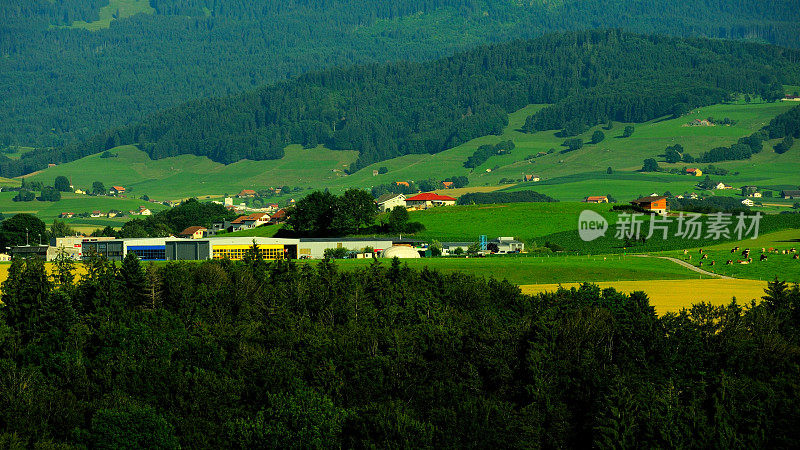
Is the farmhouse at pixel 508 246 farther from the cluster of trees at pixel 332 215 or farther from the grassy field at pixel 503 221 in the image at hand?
the cluster of trees at pixel 332 215

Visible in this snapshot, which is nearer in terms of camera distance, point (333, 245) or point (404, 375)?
point (404, 375)

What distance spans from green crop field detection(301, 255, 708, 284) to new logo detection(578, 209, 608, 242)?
28040mm

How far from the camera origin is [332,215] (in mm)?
175625

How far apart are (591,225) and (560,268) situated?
2104 inches

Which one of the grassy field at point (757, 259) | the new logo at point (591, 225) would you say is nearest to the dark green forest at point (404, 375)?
the grassy field at point (757, 259)

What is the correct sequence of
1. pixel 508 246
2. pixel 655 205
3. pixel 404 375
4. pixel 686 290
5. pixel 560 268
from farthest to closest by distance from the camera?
pixel 655 205 < pixel 508 246 < pixel 560 268 < pixel 686 290 < pixel 404 375

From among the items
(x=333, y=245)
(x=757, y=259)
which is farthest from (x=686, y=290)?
(x=333, y=245)

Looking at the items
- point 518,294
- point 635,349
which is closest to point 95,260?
point 518,294

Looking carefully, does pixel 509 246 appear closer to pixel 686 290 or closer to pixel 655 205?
pixel 655 205

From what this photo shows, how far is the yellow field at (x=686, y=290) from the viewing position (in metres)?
90.9

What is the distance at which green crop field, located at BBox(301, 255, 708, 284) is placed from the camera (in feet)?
379

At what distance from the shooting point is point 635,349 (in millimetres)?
62406

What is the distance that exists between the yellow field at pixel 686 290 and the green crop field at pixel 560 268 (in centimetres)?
443

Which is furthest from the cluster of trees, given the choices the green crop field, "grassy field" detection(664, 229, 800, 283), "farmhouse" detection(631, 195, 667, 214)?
"grassy field" detection(664, 229, 800, 283)
